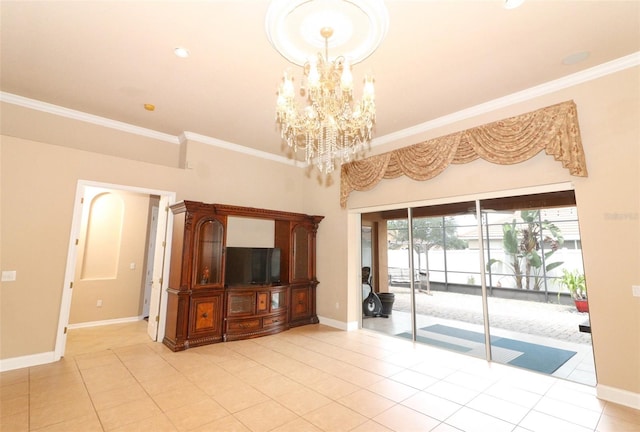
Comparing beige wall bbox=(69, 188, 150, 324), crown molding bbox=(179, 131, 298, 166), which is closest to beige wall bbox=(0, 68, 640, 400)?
crown molding bbox=(179, 131, 298, 166)

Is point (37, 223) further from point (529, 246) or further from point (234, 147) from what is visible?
point (529, 246)

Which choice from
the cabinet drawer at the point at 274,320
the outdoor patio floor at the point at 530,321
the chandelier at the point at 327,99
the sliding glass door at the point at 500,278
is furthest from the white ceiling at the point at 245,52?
the cabinet drawer at the point at 274,320

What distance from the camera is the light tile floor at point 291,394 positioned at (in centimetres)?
258

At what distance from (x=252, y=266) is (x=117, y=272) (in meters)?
3.03

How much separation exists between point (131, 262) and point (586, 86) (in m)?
8.10

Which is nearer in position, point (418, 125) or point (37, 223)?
point (37, 223)

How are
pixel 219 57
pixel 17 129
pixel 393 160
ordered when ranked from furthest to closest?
pixel 393 160 < pixel 17 129 < pixel 219 57

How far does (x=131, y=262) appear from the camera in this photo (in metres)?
6.27

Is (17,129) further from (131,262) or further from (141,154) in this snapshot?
(131,262)

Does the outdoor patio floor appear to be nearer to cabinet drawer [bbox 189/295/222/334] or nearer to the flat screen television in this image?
the flat screen television

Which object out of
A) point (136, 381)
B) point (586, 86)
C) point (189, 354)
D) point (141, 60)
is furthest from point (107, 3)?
point (586, 86)

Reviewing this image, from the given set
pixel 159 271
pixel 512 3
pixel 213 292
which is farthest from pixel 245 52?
pixel 159 271

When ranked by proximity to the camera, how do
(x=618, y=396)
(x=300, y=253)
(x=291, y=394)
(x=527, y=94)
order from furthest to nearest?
(x=300, y=253), (x=527, y=94), (x=291, y=394), (x=618, y=396)

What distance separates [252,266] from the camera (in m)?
5.46
